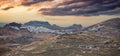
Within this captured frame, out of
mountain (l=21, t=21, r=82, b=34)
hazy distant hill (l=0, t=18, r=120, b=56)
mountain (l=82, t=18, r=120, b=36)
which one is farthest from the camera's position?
hazy distant hill (l=0, t=18, r=120, b=56)

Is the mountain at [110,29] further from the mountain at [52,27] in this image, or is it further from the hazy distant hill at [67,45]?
the mountain at [52,27]

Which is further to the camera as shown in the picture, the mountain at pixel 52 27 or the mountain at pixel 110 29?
the mountain at pixel 110 29

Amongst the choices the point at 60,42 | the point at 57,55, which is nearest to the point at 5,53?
the point at 57,55

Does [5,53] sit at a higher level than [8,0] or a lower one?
lower

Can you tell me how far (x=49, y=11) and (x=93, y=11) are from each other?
9337 mm

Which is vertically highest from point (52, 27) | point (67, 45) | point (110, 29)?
point (52, 27)

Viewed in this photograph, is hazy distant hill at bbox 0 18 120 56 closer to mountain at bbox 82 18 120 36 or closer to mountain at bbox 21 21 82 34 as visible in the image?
mountain at bbox 82 18 120 36

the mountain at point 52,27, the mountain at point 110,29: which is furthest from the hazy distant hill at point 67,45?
the mountain at point 52,27

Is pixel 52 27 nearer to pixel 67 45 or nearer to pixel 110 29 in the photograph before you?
pixel 110 29

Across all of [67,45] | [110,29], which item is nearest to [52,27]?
[110,29]

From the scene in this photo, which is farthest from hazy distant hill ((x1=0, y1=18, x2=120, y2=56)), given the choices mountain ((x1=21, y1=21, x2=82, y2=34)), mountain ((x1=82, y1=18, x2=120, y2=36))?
mountain ((x1=21, y1=21, x2=82, y2=34))

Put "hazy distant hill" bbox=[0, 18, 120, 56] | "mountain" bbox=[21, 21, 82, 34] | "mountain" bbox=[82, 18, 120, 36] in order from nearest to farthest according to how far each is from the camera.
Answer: "mountain" bbox=[21, 21, 82, 34] < "mountain" bbox=[82, 18, 120, 36] < "hazy distant hill" bbox=[0, 18, 120, 56]

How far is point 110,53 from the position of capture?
220ft

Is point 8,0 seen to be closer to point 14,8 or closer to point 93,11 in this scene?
point 14,8
